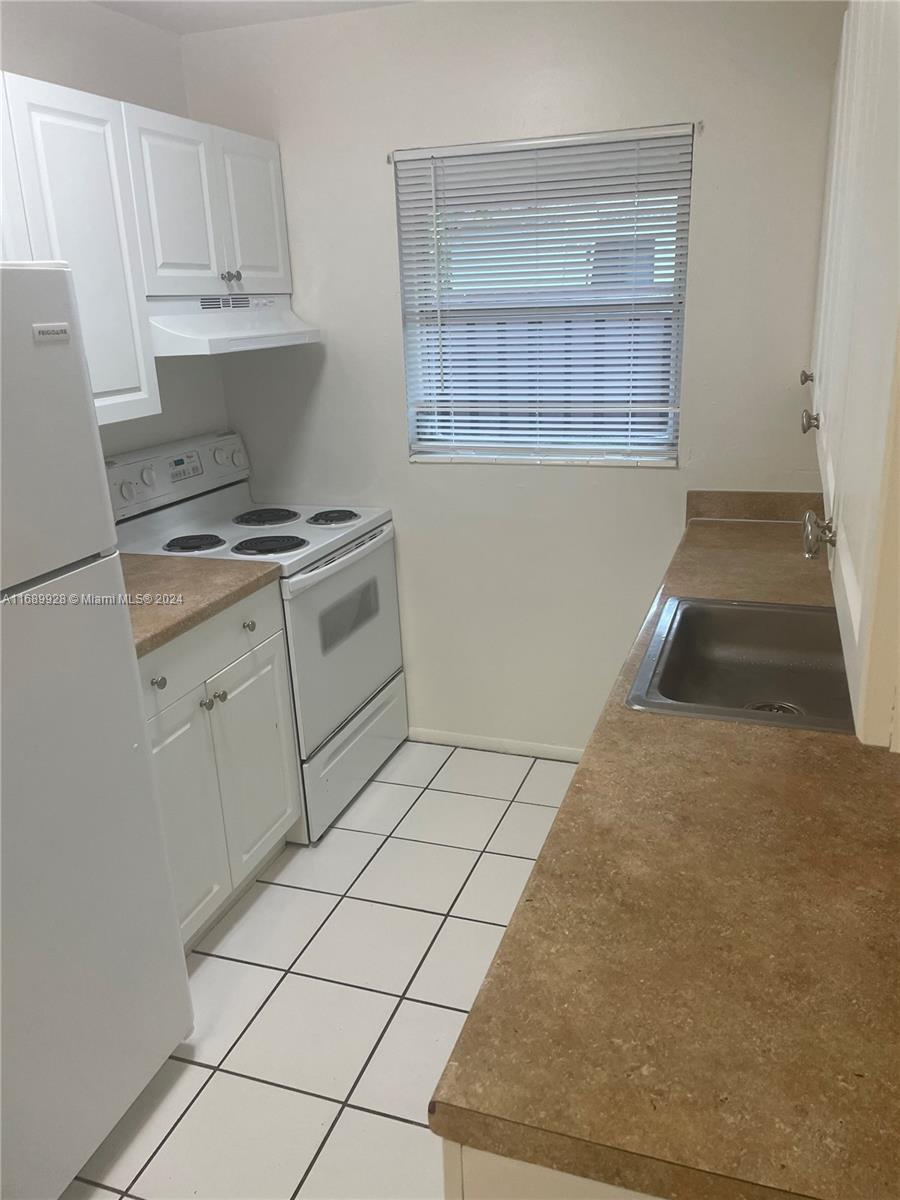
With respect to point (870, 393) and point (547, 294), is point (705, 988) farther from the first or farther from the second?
point (547, 294)

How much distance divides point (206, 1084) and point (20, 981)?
650mm

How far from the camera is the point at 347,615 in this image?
283 cm

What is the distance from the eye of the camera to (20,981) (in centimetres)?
142

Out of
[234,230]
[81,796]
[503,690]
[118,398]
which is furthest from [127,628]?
[503,690]

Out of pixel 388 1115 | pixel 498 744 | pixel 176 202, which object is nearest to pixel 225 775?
pixel 388 1115

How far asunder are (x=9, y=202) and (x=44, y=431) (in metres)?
0.85

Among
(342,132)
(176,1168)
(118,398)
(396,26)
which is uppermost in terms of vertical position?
(396,26)

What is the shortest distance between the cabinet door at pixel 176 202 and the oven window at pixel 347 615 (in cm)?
102

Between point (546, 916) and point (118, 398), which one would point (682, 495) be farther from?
point (546, 916)

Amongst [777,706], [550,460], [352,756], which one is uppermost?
[550,460]

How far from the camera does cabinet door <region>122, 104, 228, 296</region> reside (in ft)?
7.43

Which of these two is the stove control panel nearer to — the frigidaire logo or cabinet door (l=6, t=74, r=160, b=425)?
cabinet door (l=6, t=74, r=160, b=425)

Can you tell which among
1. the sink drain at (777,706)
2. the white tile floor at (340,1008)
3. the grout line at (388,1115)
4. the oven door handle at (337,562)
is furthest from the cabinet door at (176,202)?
the grout line at (388,1115)

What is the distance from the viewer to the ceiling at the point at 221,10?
2520mm
